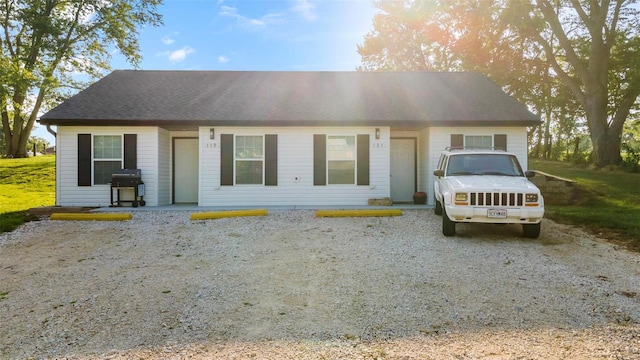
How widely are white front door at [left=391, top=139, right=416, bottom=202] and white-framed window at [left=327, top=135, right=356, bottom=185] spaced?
1.97 m

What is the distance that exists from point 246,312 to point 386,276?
2.14 meters

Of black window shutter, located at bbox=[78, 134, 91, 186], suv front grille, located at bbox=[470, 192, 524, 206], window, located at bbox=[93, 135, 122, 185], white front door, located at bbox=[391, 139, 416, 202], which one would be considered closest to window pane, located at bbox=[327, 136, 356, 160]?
white front door, located at bbox=[391, 139, 416, 202]

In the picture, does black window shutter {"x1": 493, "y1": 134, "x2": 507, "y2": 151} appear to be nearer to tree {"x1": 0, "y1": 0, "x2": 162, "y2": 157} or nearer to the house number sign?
the house number sign

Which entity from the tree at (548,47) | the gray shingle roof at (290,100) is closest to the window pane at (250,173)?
the gray shingle roof at (290,100)

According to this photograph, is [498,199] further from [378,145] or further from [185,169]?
[185,169]

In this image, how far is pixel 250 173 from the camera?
11758 mm

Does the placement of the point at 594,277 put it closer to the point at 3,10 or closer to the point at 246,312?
the point at 246,312

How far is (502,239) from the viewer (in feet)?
23.9

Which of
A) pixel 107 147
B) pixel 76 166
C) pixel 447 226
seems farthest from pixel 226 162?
pixel 447 226

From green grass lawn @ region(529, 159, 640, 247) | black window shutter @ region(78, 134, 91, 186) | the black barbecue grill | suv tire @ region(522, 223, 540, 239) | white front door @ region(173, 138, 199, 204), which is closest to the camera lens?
suv tire @ region(522, 223, 540, 239)

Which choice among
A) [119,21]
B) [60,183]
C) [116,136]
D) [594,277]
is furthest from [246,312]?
[119,21]

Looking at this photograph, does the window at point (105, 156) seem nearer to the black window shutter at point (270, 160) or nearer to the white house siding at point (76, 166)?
the white house siding at point (76, 166)

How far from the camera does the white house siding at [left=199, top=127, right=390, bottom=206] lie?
38.5 ft

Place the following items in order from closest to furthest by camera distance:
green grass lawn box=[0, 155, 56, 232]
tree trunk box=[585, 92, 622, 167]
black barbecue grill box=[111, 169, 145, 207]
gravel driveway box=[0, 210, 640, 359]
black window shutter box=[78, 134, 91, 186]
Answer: gravel driveway box=[0, 210, 640, 359], green grass lawn box=[0, 155, 56, 232], black barbecue grill box=[111, 169, 145, 207], black window shutter box=[78, 134, 91, 186], tree trunk box=[585, 92, 622, 167]
